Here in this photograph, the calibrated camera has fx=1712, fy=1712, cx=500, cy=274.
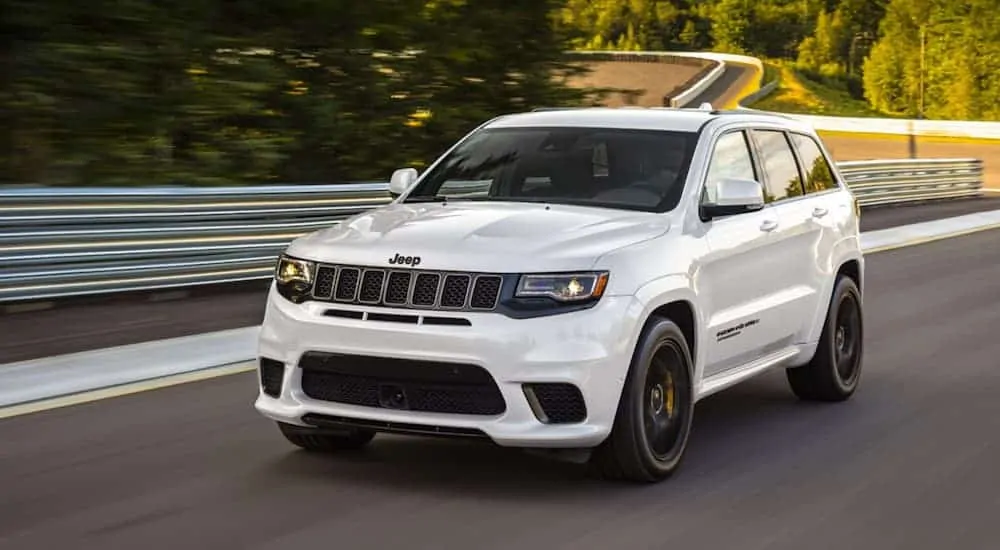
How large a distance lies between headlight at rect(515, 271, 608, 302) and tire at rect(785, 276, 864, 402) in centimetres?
301

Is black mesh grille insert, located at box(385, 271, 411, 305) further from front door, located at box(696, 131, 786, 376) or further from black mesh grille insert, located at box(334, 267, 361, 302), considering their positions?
front door, located at box(696, 131, 786, 376)

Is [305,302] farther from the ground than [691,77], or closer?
farther from the ground

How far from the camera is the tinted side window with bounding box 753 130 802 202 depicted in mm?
9172

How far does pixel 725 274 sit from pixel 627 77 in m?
86.0

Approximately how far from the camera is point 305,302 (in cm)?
727

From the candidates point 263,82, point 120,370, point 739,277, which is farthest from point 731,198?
point 263,82

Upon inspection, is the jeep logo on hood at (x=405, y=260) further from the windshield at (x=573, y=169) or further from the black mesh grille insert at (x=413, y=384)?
the windshield at (x=573, y=169)

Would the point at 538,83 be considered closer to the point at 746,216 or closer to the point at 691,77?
the point at 746,216

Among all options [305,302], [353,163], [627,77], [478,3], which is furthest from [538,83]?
[627,77]

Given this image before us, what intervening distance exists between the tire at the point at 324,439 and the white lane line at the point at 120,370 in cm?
192

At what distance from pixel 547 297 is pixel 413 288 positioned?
1.80 ft

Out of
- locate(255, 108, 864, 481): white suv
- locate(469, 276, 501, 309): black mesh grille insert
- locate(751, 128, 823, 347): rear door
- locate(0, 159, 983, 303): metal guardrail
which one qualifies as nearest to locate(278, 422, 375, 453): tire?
locate(255, 108, 864, 481): white suv

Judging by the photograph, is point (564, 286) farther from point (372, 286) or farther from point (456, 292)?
point (372, 286)

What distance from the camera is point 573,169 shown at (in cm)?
825
